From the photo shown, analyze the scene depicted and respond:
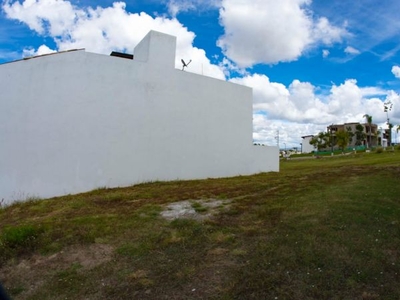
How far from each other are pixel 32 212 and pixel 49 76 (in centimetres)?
547

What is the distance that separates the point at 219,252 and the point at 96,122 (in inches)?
347

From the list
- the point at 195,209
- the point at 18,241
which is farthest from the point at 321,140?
the point at 18,241

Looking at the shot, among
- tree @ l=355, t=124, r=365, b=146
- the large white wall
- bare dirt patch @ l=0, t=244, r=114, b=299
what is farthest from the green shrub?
tree @ l=355, t=124, r=365, b=146

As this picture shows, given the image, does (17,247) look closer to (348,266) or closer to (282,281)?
(282,281)

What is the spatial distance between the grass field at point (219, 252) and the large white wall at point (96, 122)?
3.74 metres

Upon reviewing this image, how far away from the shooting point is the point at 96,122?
1198 centimetres

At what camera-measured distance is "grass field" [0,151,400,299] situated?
151 inches

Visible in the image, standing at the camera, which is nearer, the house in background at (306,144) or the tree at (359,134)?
the tree at (359,134)

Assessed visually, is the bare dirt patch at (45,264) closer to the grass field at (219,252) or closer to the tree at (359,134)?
the grass field at (219,252)

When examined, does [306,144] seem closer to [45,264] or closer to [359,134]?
[359,134]

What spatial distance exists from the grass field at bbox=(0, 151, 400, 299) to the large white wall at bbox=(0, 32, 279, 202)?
374cm

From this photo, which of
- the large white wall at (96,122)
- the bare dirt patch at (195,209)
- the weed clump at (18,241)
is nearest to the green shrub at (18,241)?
the weed clump at (18,241)

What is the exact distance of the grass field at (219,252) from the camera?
3.82m

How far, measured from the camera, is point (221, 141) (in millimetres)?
15383
